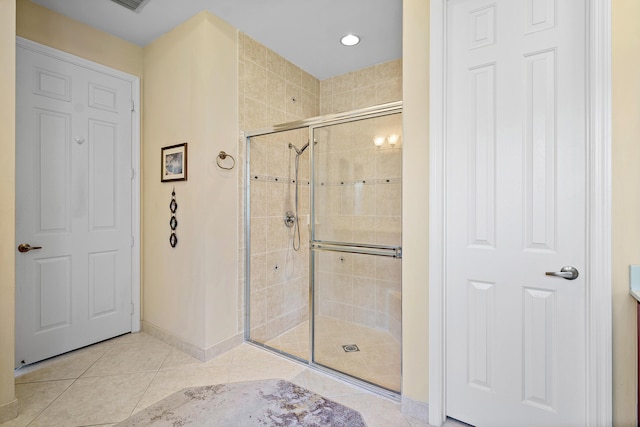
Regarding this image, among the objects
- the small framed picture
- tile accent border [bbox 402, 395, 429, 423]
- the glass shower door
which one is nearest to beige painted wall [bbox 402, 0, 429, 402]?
tile accent border [bbox 402, 395, 429, 423]

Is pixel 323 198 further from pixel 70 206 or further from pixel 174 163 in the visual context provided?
pixel 70 206

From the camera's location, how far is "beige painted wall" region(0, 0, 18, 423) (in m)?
1.69

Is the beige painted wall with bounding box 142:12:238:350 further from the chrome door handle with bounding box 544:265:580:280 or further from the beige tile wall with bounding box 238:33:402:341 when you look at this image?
the chrome door handle with bounding box 544:265:580:280

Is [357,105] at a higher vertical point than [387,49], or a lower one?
lower

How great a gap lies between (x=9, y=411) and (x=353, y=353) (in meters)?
2.20

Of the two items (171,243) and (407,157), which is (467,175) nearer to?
(407,157)

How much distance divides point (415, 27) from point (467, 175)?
0.90 meters

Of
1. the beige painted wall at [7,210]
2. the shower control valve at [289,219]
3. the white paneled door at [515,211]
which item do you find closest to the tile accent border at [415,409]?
the white paneled door at [515,211]

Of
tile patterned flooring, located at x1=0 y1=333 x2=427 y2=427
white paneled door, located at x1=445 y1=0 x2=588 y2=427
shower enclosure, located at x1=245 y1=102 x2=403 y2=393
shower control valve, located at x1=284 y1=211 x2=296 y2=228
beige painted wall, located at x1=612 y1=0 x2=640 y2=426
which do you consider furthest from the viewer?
shower control valve, located at x1=284 y1=211 x2=296 y2=228

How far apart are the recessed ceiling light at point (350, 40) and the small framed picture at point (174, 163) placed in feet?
5.60

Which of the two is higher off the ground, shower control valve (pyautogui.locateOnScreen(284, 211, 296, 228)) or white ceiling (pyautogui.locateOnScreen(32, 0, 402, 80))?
white ceiling (pyautogui.locateOnScreen(32, 0, 402, 80))

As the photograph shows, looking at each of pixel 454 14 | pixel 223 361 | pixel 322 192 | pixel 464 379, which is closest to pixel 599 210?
pixel 464 379

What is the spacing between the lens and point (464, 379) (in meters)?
1.67

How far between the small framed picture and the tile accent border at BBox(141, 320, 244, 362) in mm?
1397
